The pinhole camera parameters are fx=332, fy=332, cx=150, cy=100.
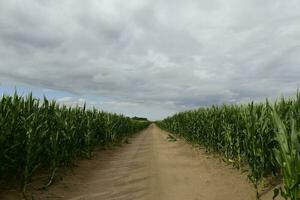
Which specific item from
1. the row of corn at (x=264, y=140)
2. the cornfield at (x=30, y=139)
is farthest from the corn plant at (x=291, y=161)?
the cornfield at (x=30, y=139)

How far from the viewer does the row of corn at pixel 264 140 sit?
5535mm

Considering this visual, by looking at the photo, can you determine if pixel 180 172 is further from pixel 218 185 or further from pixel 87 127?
pixel 87 127

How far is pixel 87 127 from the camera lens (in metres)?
14.8

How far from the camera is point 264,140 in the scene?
8.38m

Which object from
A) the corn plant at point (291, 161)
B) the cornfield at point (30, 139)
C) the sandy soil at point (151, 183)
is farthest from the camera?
the sandy soil at point (151, 183)

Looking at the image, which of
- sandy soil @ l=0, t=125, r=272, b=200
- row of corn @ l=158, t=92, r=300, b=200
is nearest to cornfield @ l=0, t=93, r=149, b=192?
sandy soil @ l=0, t=125, r=272, b=200

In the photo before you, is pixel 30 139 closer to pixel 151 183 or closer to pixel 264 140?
pixel 151 183

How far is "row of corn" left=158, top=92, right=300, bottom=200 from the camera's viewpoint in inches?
218

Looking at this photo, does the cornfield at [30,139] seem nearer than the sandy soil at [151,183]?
Yes

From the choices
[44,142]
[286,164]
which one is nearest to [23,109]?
[44,142]

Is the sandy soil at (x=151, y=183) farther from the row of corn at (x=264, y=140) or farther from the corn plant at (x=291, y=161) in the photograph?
the corn plant at (x=291, y=161)

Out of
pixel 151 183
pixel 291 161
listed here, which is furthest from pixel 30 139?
pixel 291 161

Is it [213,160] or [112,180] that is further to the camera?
[213,160]

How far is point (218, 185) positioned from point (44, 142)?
5074 mm
